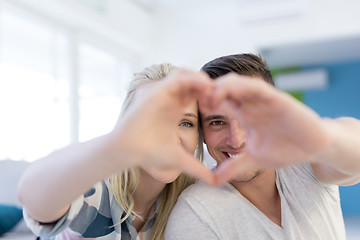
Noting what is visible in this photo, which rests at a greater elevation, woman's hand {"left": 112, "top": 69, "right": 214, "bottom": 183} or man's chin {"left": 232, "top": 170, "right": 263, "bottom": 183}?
woman's hand {"left": 112, "top": 69, "right": 214, "bottom": 183}

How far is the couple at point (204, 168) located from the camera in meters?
0.75

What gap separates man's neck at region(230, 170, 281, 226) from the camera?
1.50m

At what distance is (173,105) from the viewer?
29.9 inches

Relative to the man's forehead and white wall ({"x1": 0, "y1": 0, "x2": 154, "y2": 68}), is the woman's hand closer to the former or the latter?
the man's forehead

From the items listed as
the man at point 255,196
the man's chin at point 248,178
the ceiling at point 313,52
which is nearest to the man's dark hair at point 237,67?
the man at point 255,196

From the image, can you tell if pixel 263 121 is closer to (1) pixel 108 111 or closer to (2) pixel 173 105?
(2) pixel 173 105

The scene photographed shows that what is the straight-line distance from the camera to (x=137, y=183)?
5.13 feet

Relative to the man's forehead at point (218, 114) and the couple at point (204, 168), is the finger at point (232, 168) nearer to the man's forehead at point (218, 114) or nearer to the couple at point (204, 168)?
the couple at point (204, 168)

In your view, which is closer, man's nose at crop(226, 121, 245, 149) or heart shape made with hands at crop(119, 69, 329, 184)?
heart shape made with hands at crop(119, 69, 329, 184)

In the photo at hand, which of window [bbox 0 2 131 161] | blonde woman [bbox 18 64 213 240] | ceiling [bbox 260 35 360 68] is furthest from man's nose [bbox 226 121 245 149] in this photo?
ceiling [bbox 260 35 360 68]

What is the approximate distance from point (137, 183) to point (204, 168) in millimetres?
821

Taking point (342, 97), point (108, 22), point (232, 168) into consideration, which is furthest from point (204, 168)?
point (342, 97)

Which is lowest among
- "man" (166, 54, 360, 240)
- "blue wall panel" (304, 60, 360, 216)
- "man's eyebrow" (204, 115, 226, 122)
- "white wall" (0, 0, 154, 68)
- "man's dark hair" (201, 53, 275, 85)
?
"man" (166, 54, 360, 240)

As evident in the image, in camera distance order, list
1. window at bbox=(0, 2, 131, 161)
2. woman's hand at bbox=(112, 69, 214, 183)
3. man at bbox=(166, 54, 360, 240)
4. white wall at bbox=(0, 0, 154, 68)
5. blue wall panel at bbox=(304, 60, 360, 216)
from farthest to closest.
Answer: blue wall panel at bbox=(304, 60, 360, 216), white wall at bbox=(0, 0, 154, 68), window at bbox=(0, 2, 131, 161), man at bbox=(166, 54, 360, 240), woman's hand at bbox=(112, 69, 214, 183)
